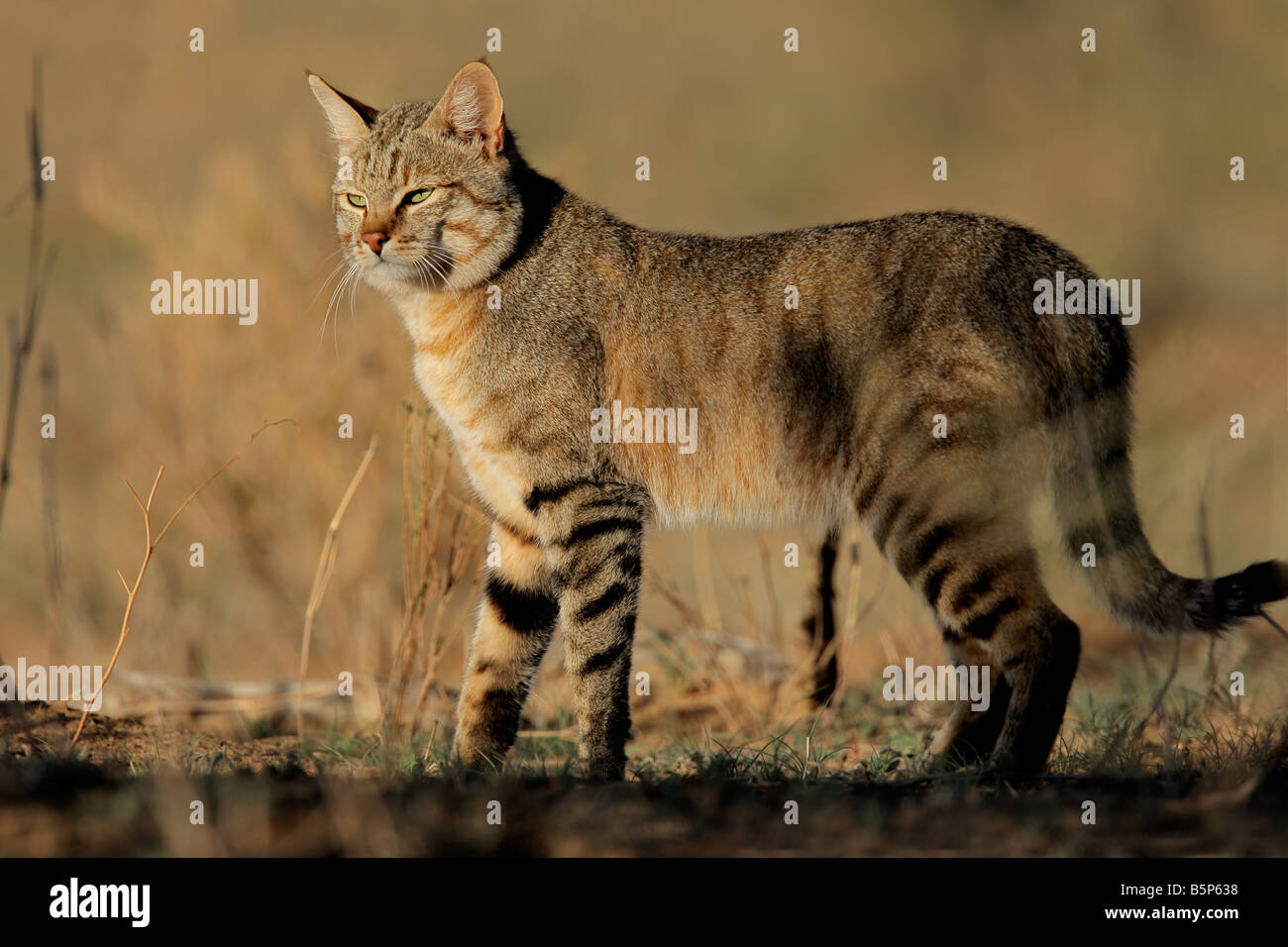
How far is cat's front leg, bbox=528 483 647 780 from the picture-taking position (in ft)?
14.7

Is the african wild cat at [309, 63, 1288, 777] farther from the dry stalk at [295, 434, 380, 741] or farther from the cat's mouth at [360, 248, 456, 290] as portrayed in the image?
the dry stalk at [295, 434, 380, 741]

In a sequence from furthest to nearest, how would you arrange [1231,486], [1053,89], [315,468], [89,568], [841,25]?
[841,25]
[1053,89]
[1231,486]
[89,568]
[315,468]

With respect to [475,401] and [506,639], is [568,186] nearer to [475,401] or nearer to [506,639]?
[475,401]

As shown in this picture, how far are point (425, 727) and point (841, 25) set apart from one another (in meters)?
21.9

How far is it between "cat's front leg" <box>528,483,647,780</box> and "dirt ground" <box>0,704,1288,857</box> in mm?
745

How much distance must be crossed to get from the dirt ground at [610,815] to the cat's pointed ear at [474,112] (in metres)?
2.50

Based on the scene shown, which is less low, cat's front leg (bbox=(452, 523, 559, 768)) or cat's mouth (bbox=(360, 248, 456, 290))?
cat's mouth (bbox=(360, 248, 456, 290))

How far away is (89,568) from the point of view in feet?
29.9

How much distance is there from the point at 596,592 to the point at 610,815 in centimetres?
138

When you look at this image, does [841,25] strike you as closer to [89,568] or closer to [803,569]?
[803,569]
